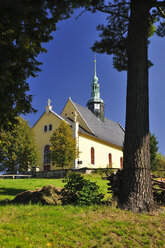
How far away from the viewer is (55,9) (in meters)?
8.87

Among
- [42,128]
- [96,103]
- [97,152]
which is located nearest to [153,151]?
[97,152]

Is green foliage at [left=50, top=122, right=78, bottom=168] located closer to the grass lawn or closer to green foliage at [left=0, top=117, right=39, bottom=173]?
green foliage at [left=0, top=117, right=39, bottom=173]

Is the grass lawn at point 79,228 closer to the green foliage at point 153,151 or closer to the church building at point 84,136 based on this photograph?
the church building at point 84,136

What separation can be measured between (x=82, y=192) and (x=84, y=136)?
26468mm

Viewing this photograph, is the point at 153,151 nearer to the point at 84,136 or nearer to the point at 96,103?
the point at 84,136

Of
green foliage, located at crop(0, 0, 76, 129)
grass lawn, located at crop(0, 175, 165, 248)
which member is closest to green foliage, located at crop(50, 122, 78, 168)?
green foliage, located at crop(0, 0, 76, 129)

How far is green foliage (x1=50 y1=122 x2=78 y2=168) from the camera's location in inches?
1128

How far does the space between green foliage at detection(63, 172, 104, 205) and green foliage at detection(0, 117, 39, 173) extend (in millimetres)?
21165

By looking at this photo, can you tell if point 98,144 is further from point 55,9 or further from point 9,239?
point 9,239

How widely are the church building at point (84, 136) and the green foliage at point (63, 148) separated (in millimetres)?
2356

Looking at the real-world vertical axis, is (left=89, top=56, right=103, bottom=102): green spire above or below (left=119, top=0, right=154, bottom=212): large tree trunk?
above

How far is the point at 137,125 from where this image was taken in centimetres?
836

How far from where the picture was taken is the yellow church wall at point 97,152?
33.9 metres

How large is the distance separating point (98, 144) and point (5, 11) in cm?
3129
